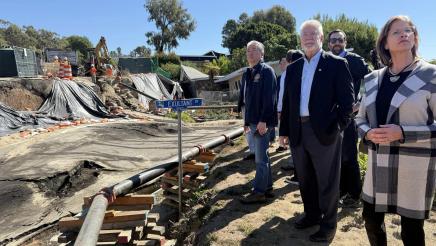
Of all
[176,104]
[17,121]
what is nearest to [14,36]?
[17,121]

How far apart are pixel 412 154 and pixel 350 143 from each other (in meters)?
2.08

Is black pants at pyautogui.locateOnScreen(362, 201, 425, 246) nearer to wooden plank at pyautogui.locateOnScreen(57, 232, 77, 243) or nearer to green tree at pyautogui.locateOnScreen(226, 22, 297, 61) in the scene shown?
wooden plank at pyautogui.locateOnScreen(57, 232, 77, 243)

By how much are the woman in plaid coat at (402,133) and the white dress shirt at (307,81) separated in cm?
95

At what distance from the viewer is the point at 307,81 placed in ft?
11.8

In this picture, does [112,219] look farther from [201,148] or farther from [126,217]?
[201,148]

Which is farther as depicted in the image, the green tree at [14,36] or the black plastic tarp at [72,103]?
the green tree at [14,36]

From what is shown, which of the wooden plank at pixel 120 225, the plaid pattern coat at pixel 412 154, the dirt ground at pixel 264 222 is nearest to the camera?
the plaid pattern coat at pixel 412 154

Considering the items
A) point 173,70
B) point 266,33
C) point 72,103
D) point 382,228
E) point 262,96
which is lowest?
point 382,228

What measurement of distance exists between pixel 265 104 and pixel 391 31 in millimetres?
2198

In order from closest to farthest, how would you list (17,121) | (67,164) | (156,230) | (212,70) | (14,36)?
(156,230) < (67,164) < (17,121) < (212,70) < (14,36)

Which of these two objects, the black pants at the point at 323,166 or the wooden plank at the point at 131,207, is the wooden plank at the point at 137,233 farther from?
the black pants at the point at 323,166

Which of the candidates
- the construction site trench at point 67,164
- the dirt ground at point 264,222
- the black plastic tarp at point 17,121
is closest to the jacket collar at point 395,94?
the dirt ground at point 264,222

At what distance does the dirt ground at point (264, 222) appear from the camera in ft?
12.4

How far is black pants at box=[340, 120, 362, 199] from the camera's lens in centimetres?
442
